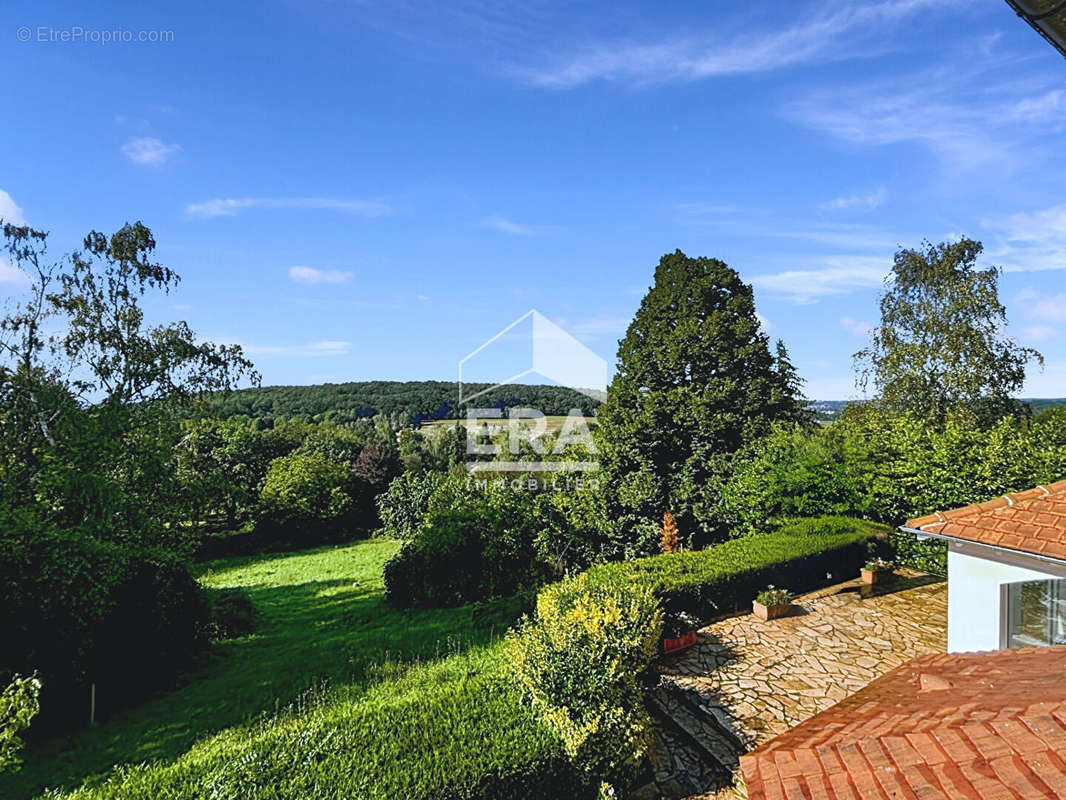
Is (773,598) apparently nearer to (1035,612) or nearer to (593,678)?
(1035,612)

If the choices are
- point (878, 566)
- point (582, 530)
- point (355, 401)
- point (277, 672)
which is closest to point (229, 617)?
point (277, 672)

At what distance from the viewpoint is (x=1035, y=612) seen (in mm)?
6246

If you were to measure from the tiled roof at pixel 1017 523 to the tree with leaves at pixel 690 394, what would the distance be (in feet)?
28.6

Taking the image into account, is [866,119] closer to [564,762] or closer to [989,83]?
[989,83]

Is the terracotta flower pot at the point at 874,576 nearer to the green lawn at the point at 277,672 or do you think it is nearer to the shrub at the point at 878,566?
the shrub at the point at 878,566

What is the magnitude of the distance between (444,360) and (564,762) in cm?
1687

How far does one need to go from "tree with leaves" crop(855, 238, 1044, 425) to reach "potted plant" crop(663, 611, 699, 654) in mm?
12662

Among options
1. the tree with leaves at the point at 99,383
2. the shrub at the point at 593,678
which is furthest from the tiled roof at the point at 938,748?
the tree with leaves at the point at 99,383

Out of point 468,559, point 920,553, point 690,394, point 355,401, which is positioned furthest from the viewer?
point 355,401

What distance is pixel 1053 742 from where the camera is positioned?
2.27m

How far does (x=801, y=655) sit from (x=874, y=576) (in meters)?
4.23

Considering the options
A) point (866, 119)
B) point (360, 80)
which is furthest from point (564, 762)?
point (360, 80)

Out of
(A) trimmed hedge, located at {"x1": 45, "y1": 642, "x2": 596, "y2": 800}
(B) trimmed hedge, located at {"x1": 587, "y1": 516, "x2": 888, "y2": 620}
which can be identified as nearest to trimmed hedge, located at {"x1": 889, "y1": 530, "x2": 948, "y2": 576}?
(B) trimmed hedge, located at {"x1": 587, "y1": 516, "x2": 888, "y2": 620}

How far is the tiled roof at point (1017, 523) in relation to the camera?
570 centimetres
